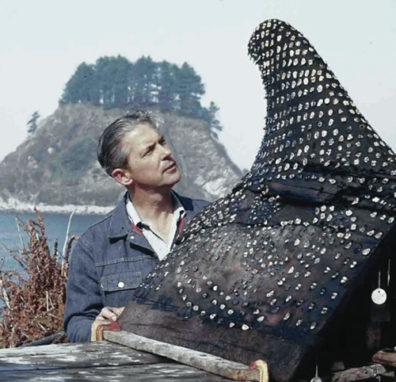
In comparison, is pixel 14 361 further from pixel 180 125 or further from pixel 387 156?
pixel 180 125

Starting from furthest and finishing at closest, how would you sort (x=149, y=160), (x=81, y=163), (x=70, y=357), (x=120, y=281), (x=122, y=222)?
(x=81, y=163)
(x=122, y=222)
(x=149, y=160)
(x=120, y=281)
(x=70, y=357)

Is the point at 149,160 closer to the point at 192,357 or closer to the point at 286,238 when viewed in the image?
the point at 286,238

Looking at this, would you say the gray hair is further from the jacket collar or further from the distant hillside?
the distant hillside

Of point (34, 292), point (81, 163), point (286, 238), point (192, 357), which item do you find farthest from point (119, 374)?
point (81, 163)

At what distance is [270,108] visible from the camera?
4.43 metres

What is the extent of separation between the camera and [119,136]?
5.18 m

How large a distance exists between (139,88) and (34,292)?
156452 mm

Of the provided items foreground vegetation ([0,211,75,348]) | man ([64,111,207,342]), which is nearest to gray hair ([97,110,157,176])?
man ([64,111,207,342])

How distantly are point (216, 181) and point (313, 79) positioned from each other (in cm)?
14941

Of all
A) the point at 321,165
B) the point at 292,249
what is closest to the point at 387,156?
the point at 321,165

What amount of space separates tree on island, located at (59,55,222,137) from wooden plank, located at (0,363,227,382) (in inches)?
5968

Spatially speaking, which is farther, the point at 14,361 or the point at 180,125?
the point at 180,125

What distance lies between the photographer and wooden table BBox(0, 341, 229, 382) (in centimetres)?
311

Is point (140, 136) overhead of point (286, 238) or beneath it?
overhead
